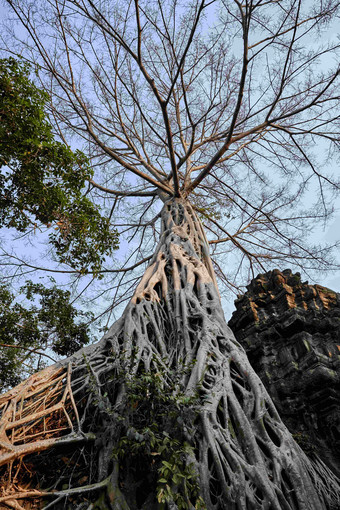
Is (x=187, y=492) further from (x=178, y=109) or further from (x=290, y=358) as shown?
(x=178, y=109)

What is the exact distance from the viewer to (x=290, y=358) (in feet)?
10.9

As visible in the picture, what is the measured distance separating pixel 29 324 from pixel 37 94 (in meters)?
2.72

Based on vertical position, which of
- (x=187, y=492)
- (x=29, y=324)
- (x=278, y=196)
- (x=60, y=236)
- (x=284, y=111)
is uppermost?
(x=284, y=111)

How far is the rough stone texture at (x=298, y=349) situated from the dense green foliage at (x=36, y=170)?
7.21 ft

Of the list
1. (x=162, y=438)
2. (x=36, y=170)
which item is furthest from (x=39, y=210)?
(x=162, y=438)

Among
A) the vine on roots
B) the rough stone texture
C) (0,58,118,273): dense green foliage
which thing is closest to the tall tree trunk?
the vine on roots

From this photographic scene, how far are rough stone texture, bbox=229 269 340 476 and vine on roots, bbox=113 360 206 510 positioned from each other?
3.95ft

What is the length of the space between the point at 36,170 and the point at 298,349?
3048 millimetres

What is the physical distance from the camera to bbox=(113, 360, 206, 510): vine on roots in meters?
1.71

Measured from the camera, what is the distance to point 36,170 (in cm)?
309

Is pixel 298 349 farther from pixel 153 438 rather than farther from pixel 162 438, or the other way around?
pixel 153 438

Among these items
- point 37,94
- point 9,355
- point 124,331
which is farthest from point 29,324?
point 37,94

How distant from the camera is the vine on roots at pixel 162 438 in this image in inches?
67.2

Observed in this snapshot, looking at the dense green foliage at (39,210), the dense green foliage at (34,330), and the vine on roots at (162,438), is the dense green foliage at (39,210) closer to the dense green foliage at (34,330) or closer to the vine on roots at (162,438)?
the dense green foliage at (34,330)
